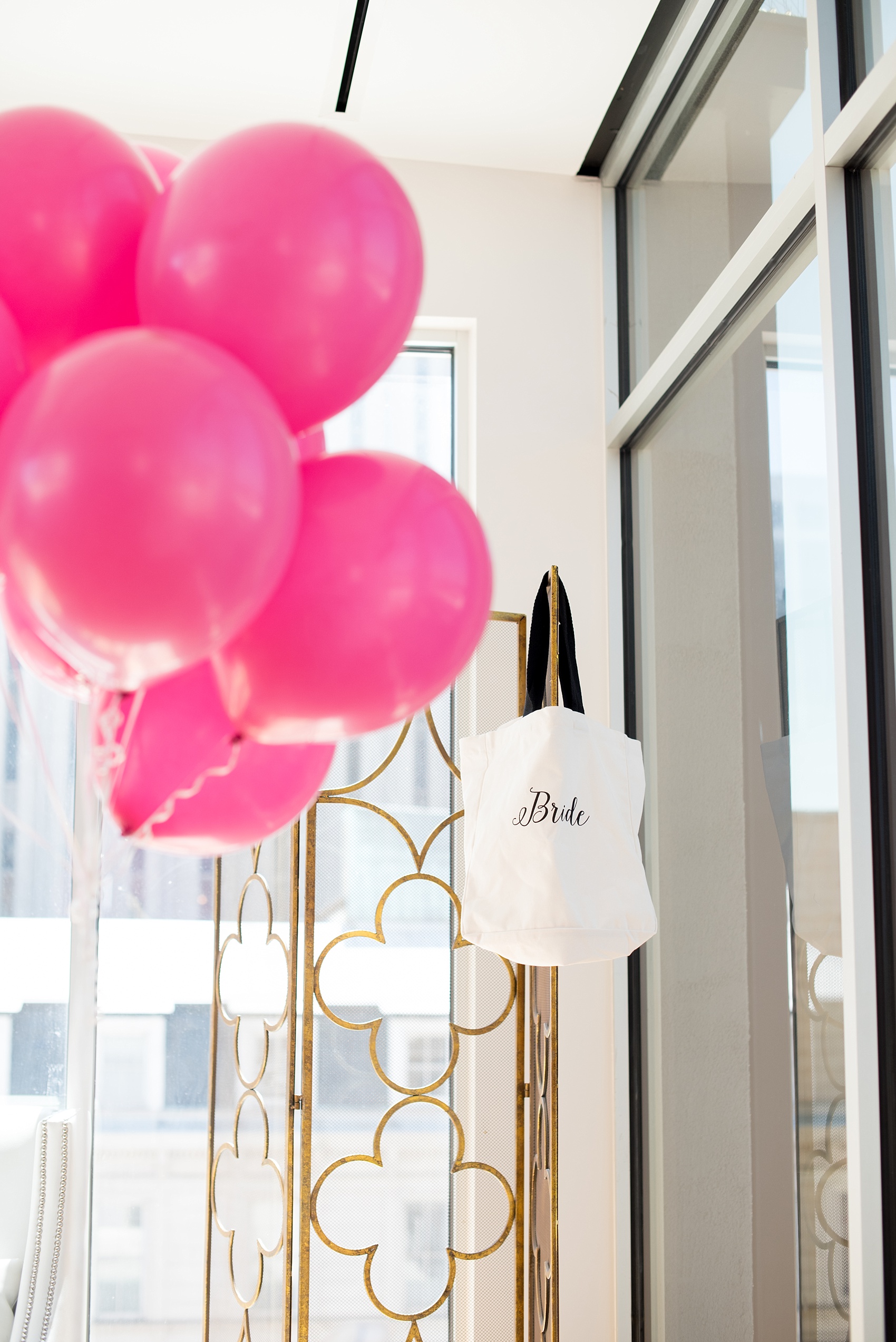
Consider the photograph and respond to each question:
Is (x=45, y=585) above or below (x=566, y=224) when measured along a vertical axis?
below

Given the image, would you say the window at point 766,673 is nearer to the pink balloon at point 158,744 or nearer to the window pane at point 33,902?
the pink balloon at point 158,744

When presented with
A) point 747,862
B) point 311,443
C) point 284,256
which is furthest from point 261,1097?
point 284,256

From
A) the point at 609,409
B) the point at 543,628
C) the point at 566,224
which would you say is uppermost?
the point at 566,224

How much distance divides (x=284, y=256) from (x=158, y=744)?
374 millimetres

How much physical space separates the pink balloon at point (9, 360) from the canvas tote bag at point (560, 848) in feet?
3.07

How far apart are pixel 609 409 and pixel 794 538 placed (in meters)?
1.04

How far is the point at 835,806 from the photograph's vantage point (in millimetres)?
1591

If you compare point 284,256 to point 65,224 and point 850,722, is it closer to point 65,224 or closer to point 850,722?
point 65,224

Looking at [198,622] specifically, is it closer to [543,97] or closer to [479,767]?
[479,767]

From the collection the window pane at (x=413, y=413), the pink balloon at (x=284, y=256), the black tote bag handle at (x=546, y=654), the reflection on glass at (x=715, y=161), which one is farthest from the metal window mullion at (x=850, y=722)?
the window pane at (x=413, y=413)

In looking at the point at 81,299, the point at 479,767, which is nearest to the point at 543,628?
the point at 479,767

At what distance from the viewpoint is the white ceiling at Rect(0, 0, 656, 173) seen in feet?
7.37

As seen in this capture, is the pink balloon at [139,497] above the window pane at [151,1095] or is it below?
above

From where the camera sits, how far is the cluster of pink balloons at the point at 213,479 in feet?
2.32
